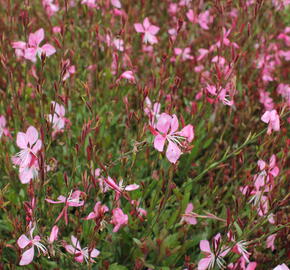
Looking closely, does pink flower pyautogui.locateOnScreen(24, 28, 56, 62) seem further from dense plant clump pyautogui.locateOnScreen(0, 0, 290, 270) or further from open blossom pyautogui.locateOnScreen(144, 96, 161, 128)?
open blossom pyautogui.locateOnScreen(144, 96, 161, 128)

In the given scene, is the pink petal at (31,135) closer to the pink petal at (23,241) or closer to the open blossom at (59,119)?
the pink petal at (23,241)

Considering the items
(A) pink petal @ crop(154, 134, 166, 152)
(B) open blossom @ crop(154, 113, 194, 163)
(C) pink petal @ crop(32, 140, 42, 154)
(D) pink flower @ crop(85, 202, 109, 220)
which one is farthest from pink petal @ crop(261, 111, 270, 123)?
(C) pink petal @ crop(32, 140, 42, 154)

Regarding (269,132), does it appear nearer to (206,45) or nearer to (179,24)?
(179,24)

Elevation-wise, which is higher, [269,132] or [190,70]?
[269,132]

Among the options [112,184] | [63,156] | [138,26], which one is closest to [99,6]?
[138,26]

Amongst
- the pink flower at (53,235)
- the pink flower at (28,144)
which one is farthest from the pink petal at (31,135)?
the pink flower at (53,235)

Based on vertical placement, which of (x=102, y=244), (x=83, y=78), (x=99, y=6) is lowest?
(x=102, y=244)

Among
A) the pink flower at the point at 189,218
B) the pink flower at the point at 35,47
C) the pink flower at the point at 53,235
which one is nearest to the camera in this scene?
the pink flower at the point at 53,235
